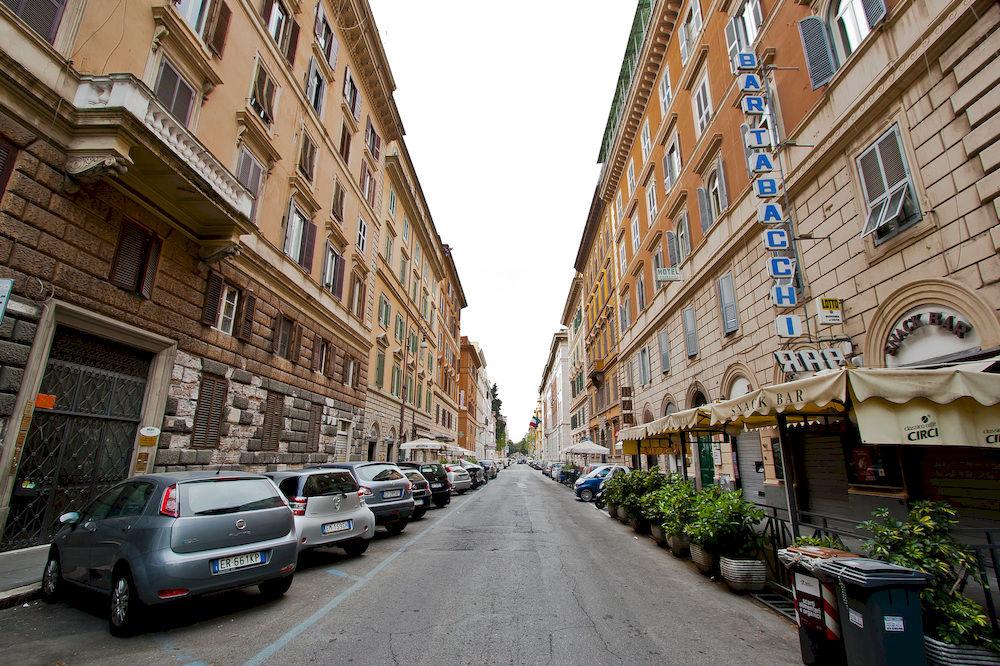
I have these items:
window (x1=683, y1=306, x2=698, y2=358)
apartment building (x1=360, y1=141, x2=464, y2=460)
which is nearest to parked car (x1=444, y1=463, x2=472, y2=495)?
apartment building (x1=360, y1=141, x2=464, y2=460)

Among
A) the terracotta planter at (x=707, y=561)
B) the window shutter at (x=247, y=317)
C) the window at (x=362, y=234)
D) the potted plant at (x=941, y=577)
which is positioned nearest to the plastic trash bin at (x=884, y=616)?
the potted plant at (x=941, y=577)

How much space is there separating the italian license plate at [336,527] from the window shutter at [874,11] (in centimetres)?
1266

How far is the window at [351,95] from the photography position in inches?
846

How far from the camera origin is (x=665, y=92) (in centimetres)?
2119

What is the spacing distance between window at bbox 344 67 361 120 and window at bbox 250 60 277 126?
22.4ft

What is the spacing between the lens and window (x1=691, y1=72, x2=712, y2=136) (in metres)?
16.3

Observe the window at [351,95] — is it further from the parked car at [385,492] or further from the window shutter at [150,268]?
the parked car at [385,492]

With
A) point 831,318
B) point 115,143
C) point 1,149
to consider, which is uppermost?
point 115,143

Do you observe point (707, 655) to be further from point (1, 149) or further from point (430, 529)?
point (1, 149)

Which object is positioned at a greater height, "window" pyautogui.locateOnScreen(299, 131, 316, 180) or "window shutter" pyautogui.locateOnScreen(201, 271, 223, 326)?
"window" pyautogui.locateOnScreen(299, 131, 316, 180)

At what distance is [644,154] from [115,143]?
71.6ft

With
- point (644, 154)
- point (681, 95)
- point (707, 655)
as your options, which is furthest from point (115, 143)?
point (644, 154)

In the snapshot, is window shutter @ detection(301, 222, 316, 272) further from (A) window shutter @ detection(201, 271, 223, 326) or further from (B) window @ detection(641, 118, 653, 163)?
(B) window @ detection(641, 118, 653, 163)

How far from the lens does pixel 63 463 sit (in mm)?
8367
